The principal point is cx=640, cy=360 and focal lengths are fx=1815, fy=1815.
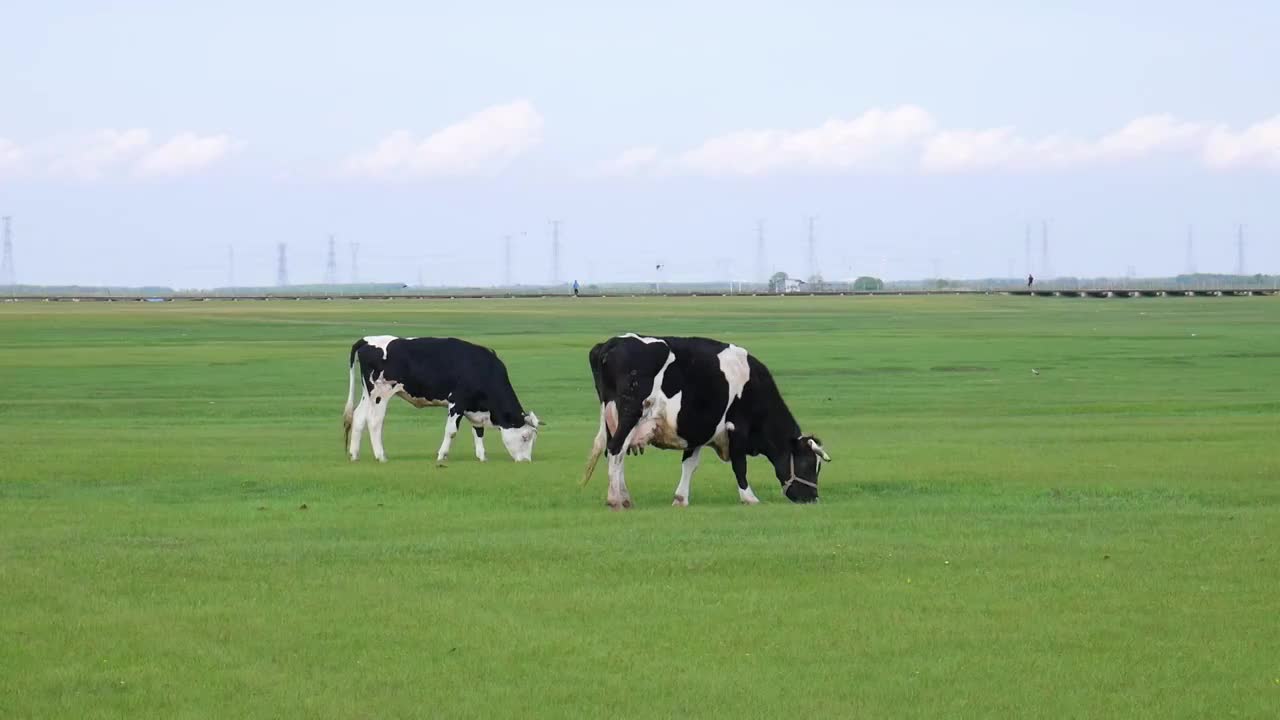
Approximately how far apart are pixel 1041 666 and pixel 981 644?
2.40 feet

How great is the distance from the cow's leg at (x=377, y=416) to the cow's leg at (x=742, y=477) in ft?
23.1

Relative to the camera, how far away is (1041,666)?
11961 millimetres

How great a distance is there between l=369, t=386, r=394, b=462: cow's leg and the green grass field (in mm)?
407

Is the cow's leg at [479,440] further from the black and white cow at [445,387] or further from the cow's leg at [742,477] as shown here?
the cow's leg at [742,477]

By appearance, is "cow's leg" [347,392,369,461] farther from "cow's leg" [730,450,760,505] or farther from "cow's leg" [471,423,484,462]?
"cow's leg" [730,450,760,505]

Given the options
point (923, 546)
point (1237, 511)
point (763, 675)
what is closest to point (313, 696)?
point (763, 675)

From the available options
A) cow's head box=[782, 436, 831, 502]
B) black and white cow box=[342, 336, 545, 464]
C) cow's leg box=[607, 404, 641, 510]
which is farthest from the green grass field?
black and white cow box=[342, 336, 545, 464]

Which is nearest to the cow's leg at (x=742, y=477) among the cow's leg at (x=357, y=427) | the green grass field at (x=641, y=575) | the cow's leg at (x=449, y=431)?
the green grass field at (x=641, y=575)

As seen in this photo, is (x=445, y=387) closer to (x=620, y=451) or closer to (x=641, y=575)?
(x=620, y=451)

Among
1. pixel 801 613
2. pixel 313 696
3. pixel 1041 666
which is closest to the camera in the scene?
pixel 313 696

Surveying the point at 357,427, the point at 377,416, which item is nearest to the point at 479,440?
the point at 377,416

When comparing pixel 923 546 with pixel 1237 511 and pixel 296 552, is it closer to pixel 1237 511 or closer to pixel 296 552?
pixel 1237 511

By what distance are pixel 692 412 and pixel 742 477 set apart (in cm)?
95

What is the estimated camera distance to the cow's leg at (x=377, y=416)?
86.4 feet
